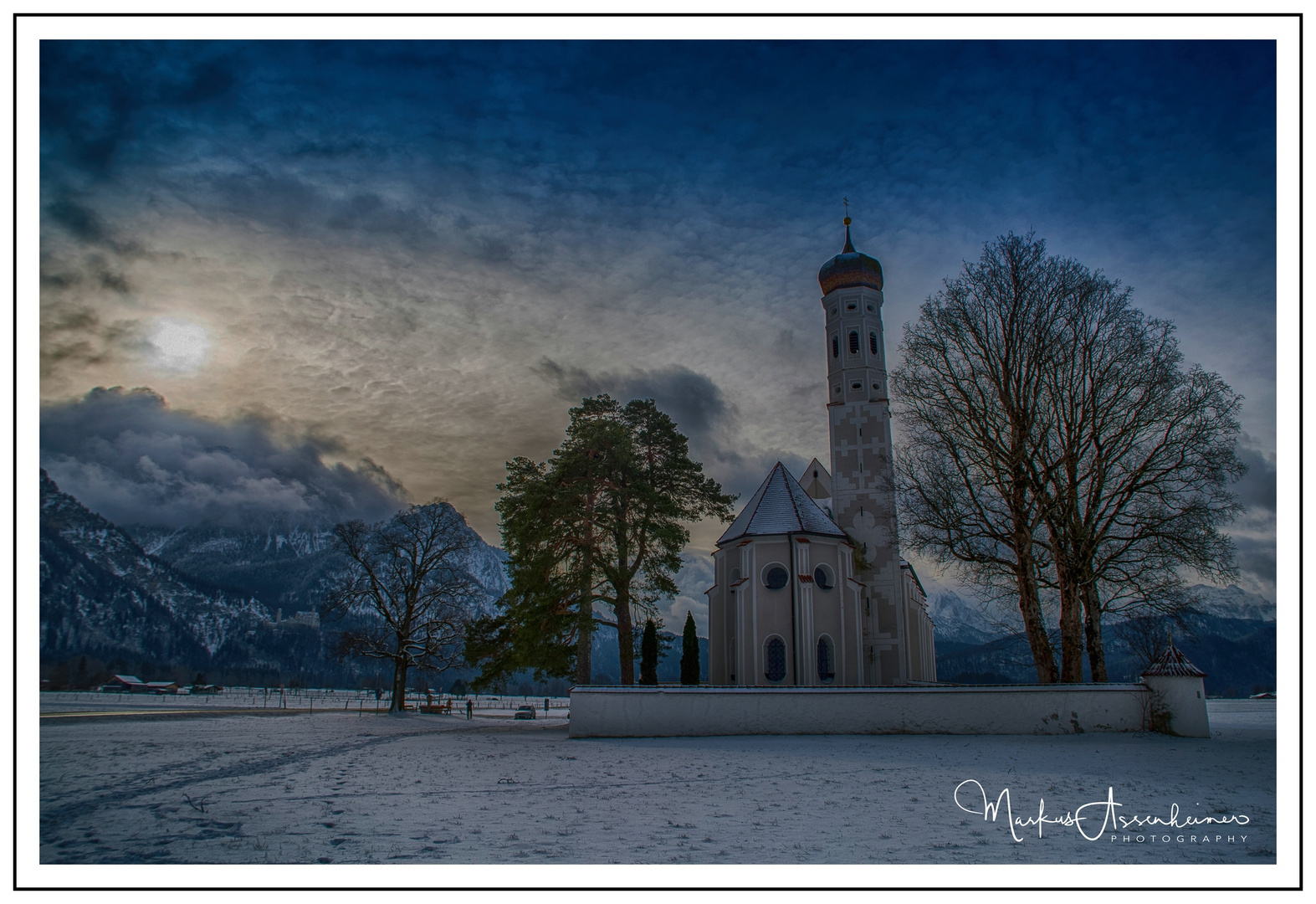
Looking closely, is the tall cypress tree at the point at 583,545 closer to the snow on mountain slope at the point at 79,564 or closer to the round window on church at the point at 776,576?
the round window on church at the point at 776,576

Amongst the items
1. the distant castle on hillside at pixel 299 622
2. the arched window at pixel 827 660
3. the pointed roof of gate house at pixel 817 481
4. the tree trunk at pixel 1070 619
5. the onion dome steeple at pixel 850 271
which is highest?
the onion dome steeple at pixel 850 271

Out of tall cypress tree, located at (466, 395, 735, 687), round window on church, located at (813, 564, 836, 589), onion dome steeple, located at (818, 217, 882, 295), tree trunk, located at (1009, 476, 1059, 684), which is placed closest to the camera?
tree trunk, located at (1009, 476, 1059, 684)

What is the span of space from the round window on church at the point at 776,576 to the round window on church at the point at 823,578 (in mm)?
1378

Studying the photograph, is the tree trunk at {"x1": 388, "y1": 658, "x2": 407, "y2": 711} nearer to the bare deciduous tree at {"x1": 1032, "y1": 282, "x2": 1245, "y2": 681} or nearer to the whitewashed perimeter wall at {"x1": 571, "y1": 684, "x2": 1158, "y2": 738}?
the whitewashed perimeter wall at {"x1": 571, "y1": 684, "x2": 1158, "y2": 738}

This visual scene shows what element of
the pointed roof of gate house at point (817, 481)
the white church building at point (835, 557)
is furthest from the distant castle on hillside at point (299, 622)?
the white church building at point (835, 557)

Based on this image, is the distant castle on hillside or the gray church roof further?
the distant castle on hillside

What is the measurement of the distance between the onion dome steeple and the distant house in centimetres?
3579

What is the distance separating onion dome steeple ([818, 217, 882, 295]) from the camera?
39938 mm

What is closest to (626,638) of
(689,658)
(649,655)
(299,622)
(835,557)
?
(649,655)

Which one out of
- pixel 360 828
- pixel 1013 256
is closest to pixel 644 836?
pixel 360 828

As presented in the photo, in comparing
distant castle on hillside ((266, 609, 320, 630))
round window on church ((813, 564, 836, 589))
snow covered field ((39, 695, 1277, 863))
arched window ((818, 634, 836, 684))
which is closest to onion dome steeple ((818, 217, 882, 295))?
round window on church ((813, 564, 836, 589))

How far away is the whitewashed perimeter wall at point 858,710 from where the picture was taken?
20250mm

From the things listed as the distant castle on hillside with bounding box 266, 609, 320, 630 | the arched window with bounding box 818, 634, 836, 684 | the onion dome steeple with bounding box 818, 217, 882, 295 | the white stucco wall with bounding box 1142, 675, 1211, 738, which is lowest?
the distant castle on hillside with bounding box 266, 609, 320, 630

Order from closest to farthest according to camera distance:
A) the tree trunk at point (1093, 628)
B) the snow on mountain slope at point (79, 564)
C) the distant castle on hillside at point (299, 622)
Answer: the snow on mountain slope at point (79, 564)
the tree trunk at point (1093, 628)
the distant castle on hillside at point (299, 622)
